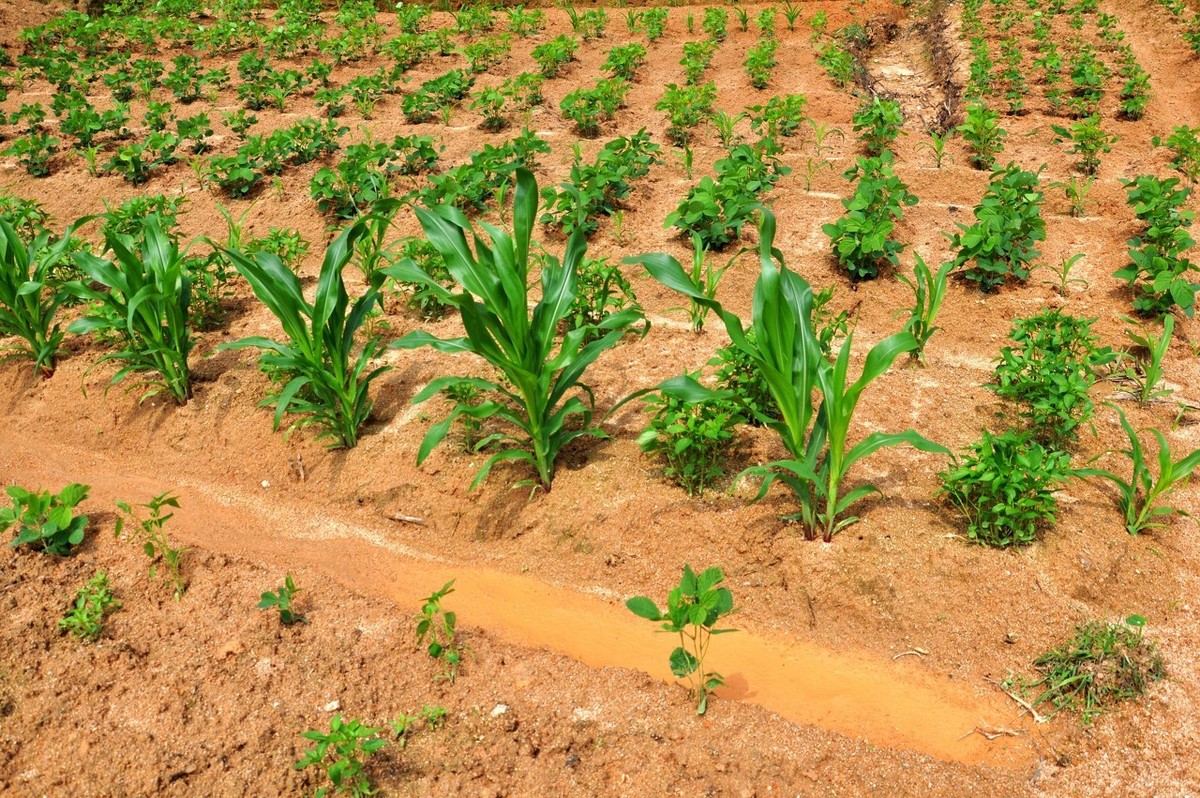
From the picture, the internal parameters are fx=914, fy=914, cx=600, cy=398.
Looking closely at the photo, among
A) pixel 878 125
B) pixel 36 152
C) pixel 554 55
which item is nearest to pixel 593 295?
pixel 878 125

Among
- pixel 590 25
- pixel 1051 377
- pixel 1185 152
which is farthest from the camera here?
pixel 590 25

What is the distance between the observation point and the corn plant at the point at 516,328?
3652mm

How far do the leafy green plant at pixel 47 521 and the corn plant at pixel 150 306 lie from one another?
919 millimetres

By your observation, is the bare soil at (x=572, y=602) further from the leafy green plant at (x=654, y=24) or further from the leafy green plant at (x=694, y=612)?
the leafy green plant at (x=654, y=24)

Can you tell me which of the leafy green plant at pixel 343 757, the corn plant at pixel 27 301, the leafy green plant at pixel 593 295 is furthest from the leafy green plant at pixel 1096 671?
the corn plant at pixel 27 301

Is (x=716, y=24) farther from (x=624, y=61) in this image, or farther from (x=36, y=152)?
(x=36, y=152)

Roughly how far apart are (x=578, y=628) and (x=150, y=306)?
2.74m

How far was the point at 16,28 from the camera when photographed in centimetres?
1170

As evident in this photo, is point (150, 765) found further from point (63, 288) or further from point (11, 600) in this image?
point (63, 288)

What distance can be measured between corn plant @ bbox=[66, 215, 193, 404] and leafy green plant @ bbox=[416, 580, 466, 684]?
2.14 m

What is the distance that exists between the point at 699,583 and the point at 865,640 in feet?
2.44

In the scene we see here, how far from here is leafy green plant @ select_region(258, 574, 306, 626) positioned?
3.29 m

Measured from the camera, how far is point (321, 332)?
4016 mm

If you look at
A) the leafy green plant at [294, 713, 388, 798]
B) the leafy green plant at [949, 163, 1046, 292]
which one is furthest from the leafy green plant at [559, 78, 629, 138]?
the leafy green plant at [294, 713, 388, 798]
